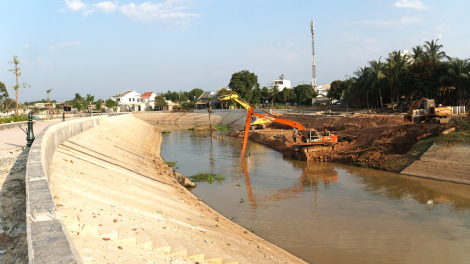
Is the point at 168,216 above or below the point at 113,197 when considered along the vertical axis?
below

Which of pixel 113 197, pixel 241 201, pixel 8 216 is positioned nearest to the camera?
pixel 8 216

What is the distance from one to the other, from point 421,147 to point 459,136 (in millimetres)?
2571

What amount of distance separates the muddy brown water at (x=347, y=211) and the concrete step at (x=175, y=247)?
537cm

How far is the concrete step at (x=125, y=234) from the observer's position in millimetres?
6367

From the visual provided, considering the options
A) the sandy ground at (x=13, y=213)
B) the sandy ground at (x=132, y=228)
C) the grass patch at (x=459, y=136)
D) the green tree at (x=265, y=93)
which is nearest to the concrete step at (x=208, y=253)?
the sandy ground at (x=132, y=228)

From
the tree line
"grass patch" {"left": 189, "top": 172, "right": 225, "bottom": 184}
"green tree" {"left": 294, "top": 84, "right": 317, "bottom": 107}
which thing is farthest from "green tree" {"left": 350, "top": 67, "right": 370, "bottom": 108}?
"grass patch" {"left": 189, "top": 172, "right": 225, "bottom": 184}

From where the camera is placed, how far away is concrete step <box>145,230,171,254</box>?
262 inches

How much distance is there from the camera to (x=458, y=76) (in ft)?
141

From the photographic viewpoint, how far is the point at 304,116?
175 feet

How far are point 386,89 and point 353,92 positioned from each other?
663 centimetres

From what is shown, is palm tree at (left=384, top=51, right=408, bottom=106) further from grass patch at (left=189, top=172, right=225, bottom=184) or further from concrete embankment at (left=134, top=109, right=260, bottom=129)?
grass patch at (left=189, top=172, right=225, bottom=184)

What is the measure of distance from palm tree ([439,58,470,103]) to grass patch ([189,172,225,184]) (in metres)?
38.4

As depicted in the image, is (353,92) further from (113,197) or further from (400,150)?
(113,197)

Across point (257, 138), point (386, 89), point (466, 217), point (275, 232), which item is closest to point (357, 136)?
point (257, 138)
